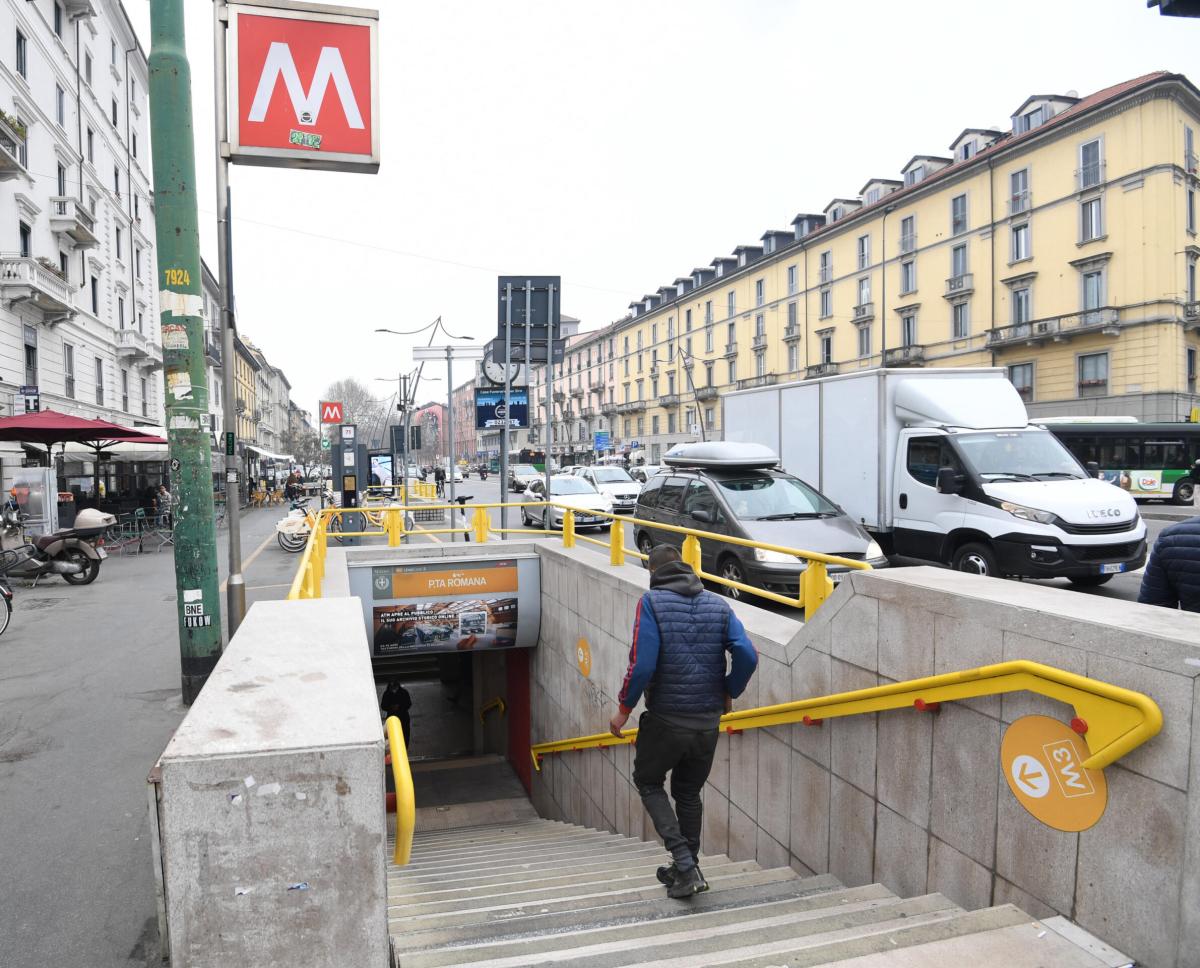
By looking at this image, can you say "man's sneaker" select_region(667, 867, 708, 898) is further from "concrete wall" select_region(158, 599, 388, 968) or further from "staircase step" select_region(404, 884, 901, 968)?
"concrete wall" select_region(158, 599, 388, 968)

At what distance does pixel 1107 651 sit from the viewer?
2631 mm

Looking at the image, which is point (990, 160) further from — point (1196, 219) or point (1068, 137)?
point (1196, 219)

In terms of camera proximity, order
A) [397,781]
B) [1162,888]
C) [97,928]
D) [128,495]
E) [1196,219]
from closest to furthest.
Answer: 1. [397,781]
2. [1162,888]
3. [97,928]
4. [128,495]
5. [1196,219]

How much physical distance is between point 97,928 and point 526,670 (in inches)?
349

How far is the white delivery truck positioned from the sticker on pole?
699 centimetres

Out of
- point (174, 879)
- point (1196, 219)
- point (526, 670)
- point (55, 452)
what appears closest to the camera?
point (174, 879)

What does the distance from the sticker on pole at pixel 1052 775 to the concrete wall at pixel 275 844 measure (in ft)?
7.36

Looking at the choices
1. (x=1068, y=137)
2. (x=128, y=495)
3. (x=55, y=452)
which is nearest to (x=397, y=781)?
(x=55, y=452)

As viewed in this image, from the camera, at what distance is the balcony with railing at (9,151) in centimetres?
1977

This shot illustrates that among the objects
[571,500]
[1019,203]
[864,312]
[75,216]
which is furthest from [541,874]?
[864,312]

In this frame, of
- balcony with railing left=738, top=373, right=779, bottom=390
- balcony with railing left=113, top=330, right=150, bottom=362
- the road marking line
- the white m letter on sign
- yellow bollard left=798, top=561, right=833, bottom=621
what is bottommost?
the road marking line

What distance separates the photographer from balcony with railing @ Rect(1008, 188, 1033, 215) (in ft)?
128

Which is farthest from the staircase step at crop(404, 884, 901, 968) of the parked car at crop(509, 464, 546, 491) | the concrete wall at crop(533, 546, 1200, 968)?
the parked car at crop(509, 464, 546, 491)

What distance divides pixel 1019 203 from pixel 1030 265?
311cm
